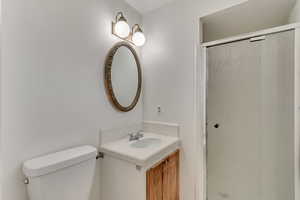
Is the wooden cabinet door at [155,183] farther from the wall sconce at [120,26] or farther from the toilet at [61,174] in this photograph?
the wall sconce at [120,26]

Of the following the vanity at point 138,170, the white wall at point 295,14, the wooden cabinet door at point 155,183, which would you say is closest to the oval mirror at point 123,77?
the vanity at point 138,170

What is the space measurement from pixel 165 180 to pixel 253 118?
103cm

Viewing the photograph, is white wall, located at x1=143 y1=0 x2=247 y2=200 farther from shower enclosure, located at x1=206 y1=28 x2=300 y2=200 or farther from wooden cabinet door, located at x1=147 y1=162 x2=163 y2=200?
wooden cabinet door, located at x1=147 y1=162 x2=163 y2=200

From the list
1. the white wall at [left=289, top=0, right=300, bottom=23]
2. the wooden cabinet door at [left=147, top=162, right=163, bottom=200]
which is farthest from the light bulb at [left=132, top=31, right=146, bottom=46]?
the white wall at [left=289, top=0, right=300, bottom=23]

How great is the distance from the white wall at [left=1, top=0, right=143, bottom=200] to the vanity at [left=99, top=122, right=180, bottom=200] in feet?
0.54

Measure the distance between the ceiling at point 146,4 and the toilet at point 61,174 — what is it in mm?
1658

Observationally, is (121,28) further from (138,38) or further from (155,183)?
(155,183)

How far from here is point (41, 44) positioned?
3.25 ft

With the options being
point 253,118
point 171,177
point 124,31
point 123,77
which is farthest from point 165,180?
point 124,31

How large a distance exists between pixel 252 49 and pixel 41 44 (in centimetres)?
178

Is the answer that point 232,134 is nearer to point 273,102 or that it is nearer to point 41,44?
point 273,102

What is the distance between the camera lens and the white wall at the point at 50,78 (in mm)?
867

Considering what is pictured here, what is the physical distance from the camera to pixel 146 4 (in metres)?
1.71

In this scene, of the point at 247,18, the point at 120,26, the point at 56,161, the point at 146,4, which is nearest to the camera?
the point at 56,161
